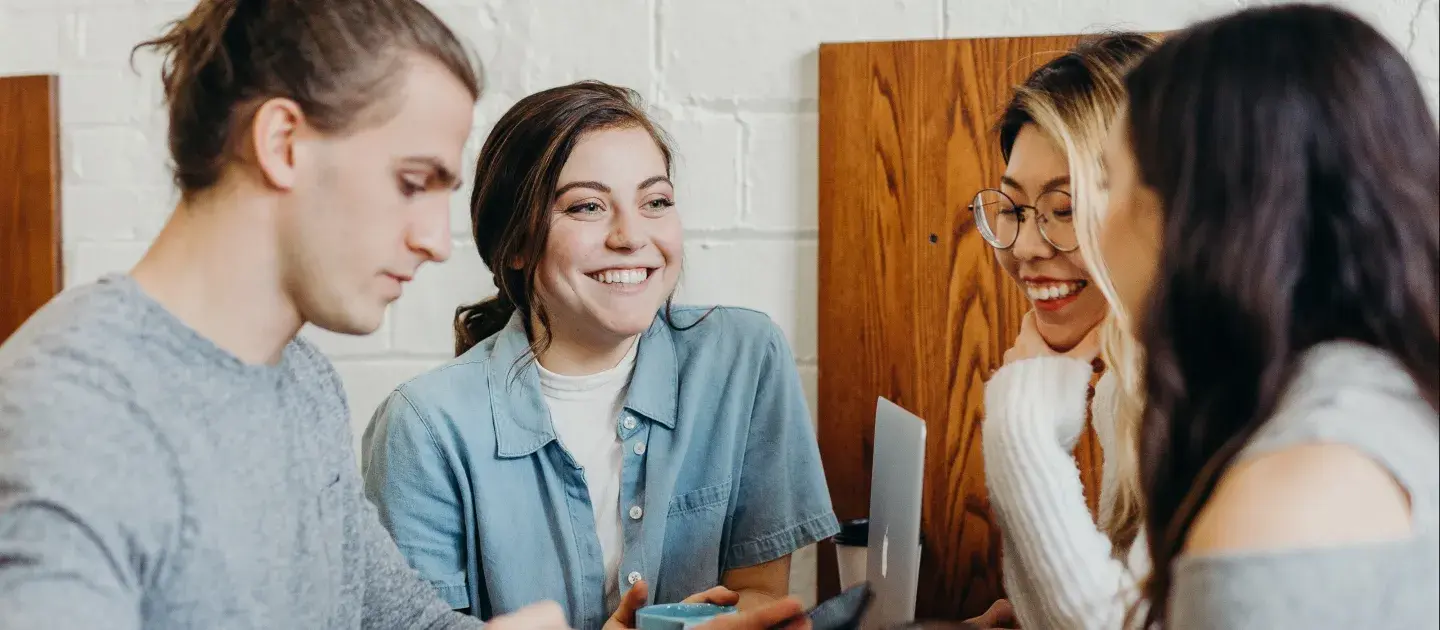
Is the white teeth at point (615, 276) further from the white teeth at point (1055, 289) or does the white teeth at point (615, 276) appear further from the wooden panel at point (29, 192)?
the wooden panel at point (29, 192)

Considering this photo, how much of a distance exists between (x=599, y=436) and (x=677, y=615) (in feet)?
1.03

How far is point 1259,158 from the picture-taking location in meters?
0.63

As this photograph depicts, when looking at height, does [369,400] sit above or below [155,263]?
below

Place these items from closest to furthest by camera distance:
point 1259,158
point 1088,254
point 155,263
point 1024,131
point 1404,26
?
point 1259,158, point 155,263, point 1088,254, point 1024,131, point 1404,26

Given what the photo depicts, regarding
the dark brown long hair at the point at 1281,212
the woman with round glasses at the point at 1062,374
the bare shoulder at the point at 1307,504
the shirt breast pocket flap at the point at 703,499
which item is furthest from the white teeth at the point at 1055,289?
the bare shoulder at the point at 1307,504

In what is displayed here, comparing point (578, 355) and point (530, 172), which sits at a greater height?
point (530, 172)

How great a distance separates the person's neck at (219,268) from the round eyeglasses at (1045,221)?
0.67 meters

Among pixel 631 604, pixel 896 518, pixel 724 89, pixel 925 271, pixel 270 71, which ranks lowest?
pixel 631 604

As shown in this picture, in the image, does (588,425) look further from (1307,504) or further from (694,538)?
(1307,504)

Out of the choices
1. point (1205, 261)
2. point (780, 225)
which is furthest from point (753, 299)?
point (1205, 261)

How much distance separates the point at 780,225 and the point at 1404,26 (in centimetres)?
75

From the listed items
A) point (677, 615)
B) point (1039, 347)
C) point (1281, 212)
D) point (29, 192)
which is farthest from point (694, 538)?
point (29, 192)

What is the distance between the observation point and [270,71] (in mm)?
756

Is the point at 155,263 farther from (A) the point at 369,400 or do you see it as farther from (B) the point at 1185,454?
(A) the point at 369,400
